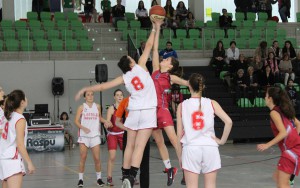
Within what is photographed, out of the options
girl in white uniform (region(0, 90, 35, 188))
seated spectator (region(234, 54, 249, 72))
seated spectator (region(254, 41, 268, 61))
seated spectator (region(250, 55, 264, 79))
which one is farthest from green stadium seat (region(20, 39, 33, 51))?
girl in white uniform (region(0, 90, 35, 188))

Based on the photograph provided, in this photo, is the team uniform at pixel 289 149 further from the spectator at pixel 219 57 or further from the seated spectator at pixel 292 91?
the spectator at pixel 219 57

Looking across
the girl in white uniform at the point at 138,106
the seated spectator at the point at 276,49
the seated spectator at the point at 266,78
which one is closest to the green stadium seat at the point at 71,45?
the seated spectator at the point at 266,78

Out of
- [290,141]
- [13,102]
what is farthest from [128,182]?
[290,141]

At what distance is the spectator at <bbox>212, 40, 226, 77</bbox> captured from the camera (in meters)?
28.0

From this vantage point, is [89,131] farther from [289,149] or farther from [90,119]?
[289,149]

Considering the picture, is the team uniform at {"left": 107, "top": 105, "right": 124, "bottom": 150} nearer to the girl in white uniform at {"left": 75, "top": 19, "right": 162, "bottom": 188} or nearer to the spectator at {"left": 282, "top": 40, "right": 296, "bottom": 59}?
the girl in white uniform at {"left": 75, "top": 19, "right": 162, "bottom": 188}

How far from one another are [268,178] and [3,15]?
61.6ft

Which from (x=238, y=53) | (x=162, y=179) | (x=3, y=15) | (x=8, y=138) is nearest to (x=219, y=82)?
(x=238, y=53)

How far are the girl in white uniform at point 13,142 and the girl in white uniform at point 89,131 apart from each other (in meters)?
4.90

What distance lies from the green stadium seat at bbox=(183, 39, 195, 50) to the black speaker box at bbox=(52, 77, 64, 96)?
527cm

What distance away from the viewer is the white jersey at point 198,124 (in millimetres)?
8727

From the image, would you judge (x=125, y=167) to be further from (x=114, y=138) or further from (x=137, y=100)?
(x=114, y=138)

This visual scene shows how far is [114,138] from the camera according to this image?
14.3 meters

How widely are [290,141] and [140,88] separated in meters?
2.21
